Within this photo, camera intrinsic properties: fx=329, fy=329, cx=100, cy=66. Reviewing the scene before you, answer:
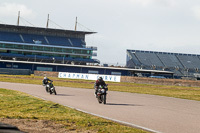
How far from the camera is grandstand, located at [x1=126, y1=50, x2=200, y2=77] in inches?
3570

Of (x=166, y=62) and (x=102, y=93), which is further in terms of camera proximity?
(x=166, y=62)

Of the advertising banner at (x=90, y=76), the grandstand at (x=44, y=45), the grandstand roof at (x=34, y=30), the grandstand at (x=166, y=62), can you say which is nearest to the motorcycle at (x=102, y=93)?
the advertising banner at (x=90, y=76)

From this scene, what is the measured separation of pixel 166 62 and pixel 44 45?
3564 cm

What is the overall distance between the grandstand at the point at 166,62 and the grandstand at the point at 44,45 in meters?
11.4

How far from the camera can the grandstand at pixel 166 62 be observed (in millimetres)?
90688

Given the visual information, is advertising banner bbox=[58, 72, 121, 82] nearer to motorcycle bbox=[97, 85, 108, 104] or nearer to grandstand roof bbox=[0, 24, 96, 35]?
motorcycle bbox=[97, 85, 108, 104]

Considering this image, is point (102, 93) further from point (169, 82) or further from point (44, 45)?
point (44, 45)

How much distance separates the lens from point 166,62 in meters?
96.0

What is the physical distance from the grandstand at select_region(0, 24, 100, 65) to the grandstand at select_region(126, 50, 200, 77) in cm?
1137

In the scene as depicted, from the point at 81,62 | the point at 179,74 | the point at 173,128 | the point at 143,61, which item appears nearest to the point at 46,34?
the point at 81,62

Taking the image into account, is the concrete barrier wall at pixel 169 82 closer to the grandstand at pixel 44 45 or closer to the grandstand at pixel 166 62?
the grandstand at pixel 166 62

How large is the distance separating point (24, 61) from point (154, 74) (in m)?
34.0

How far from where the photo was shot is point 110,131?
9.27 m

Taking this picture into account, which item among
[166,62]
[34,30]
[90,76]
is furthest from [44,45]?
[90,76]
